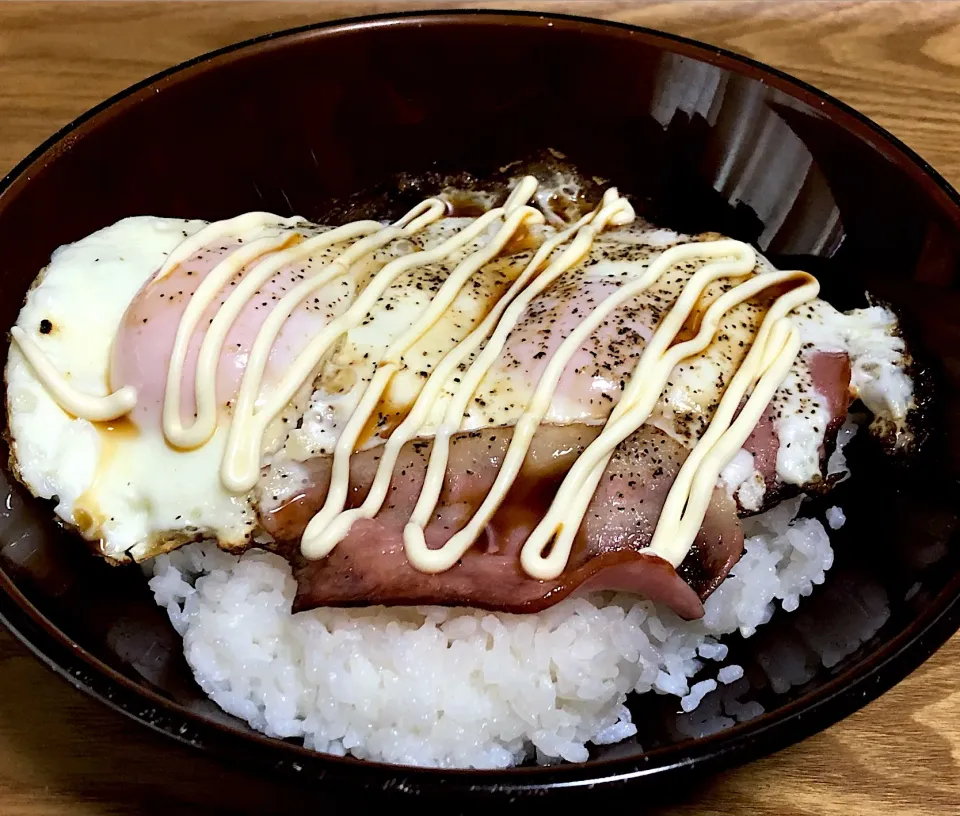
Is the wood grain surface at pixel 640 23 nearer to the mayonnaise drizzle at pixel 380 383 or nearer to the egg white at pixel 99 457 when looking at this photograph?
the egg white at pixel 99 457

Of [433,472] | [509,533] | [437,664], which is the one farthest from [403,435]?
[437,664]

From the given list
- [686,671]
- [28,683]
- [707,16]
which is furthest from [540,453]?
[707,16]

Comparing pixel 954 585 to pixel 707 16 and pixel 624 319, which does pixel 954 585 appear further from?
pixel 707 16

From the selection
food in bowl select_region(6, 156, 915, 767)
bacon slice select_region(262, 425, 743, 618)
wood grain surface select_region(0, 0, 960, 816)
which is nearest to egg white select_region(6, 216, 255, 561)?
food in bowl select_region(6, 156, 915, 767)

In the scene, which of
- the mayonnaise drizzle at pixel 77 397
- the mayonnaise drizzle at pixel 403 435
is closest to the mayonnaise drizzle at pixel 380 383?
the mayonnaise drizzle at pixel 403 435

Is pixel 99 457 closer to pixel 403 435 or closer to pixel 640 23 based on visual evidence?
pixel 403 435

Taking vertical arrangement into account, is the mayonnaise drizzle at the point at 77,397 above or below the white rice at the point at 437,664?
above

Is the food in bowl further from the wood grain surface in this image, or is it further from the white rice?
the wood grain surface
